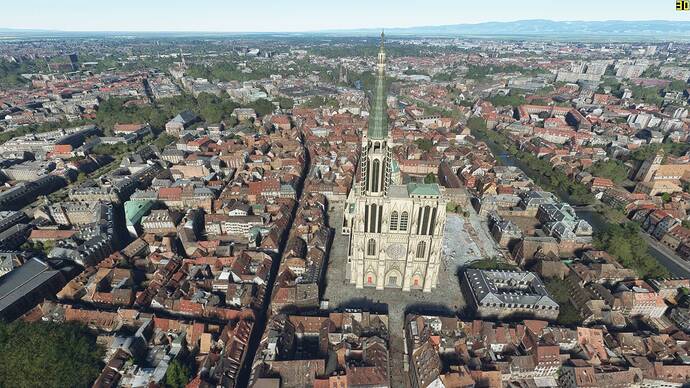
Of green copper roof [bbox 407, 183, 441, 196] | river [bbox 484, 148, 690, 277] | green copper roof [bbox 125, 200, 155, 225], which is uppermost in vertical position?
green copper roof [bbox 407, 183, 441, 196]

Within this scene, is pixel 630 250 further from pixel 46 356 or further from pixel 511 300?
pixel 46 356

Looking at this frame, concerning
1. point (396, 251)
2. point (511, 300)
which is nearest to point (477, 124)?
point (511, 300)

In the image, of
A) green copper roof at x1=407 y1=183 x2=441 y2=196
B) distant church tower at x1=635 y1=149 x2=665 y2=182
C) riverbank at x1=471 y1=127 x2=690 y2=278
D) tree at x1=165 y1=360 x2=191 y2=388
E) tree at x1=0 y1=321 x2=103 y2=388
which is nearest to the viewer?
tree at x1=0 y1=321 x2=103 y2=388

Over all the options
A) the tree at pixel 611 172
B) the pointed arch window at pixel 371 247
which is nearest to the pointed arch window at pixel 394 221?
the pointed arch window at pixel 371 247

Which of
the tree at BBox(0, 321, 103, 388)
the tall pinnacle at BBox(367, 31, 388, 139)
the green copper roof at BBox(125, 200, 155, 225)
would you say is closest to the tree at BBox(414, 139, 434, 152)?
the tall pinnacle at BBox(367, 31, 388, 139)

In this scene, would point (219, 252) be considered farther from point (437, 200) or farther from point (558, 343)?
point (558, 343)

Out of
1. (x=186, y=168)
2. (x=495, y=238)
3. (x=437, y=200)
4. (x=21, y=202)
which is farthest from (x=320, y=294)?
(x=21, y=202)

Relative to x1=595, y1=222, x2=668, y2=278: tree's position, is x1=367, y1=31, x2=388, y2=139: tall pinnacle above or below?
above

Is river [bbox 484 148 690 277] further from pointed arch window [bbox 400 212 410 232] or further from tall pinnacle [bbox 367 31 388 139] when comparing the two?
tall pinnacle [bbox 367 31 388 139]
